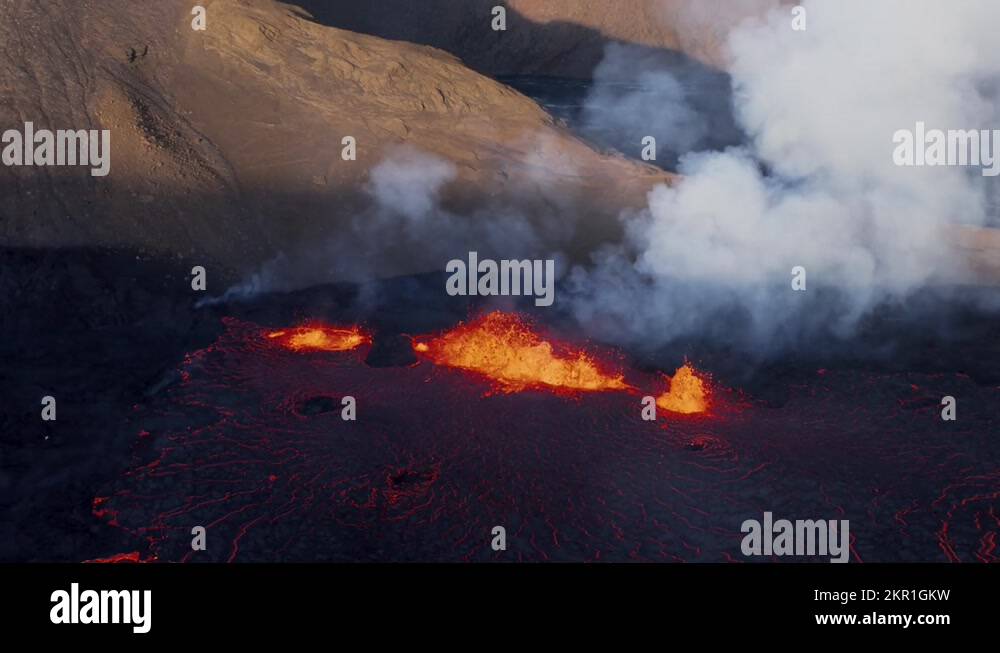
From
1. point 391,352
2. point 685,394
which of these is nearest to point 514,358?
point 391,352

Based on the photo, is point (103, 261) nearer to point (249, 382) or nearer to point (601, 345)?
point (249, 382)

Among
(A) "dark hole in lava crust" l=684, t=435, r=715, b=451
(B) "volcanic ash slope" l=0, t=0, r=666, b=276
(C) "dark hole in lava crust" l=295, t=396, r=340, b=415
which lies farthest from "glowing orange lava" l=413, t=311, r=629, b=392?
(B) "volcanic ash slope" l=0, t=0, r=666, b=276

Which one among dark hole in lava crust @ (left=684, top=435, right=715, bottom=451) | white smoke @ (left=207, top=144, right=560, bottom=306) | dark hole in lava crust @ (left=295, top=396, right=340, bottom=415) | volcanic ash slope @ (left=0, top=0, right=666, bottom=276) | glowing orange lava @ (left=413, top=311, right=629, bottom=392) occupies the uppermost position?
volcanic ash slope @ (left=0, top=0, right=666, bottom=276)

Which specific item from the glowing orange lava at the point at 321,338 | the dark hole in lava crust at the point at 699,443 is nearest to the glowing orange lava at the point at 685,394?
the dark hole in lava crust at the point at 699,443

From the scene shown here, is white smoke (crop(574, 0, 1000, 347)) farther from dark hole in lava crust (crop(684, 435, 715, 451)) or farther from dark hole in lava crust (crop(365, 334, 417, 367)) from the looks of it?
dark hole in lava crust (crop(365, 334, 417, 367))

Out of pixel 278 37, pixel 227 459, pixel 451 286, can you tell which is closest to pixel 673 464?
pixel 227 459

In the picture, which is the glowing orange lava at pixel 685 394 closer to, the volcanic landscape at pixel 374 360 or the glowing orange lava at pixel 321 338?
the volcanic landscape at pixel 374 360

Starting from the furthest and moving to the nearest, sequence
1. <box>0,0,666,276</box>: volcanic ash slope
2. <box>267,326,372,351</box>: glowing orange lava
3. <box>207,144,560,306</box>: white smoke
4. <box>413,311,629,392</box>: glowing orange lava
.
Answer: <box>207,144,560,306</box>: white smoke
<box>0,0,666,276</box>: volcanic ash slope
<box>267,326,372,351</box>: glowing orange lava
<box>413,311,629,392</box>: glowing orange lava
